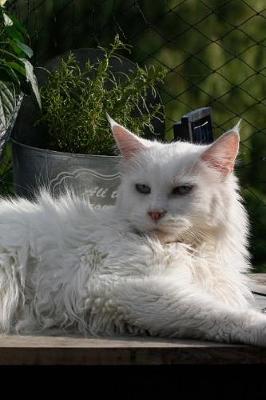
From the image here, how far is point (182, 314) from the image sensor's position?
7.69ft

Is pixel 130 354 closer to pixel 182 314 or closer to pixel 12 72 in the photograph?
pixel 182 314

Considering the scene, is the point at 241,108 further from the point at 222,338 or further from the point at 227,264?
the point at 222,338

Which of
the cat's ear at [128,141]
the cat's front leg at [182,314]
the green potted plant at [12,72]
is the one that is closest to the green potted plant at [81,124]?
the green potted plant at [12,72]

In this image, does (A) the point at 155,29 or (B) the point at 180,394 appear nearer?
(B) the point at 180,394

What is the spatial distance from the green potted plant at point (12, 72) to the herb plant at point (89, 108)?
0.21 metres

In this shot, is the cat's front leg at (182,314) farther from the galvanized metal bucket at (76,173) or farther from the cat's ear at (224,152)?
the galvanized metal bucket at (76,173)

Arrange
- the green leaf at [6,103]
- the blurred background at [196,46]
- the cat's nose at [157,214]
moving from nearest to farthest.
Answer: the cat's nose at [157,214]
the green leaf at [6,103]
the blurred background at [196,46]

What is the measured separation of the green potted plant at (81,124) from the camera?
3.29 meters

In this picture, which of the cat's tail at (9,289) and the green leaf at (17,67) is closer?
the cat's tail at (9,289)

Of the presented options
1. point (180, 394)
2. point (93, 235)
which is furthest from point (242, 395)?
point (93, 235)

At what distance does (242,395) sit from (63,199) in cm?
80

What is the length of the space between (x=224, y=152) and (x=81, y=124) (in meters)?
0.95

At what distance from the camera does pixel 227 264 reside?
104 inches

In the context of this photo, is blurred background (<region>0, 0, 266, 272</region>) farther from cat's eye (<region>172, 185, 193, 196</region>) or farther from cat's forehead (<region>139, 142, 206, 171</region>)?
cat's eye (<region>172, 185, 193, 196</region>)
